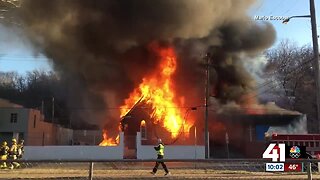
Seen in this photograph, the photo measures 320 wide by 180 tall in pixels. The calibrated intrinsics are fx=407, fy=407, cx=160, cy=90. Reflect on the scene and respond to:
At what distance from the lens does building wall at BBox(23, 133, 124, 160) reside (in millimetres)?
28281

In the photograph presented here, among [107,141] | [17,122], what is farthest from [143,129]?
[17,122]

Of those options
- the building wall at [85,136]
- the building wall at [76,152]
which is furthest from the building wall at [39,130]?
the building wall at [76,152]

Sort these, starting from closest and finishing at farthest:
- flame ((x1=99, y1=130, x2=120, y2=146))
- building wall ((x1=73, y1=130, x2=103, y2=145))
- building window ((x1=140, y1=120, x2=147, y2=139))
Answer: building window ((x1=140, y1=120, x2=147, y2=139))
flame ((x1=99, y1=130, x2=120, y2=146))
building wall ((x1=73, y1=130, x2=103, y2=145))

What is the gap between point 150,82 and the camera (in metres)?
35.1

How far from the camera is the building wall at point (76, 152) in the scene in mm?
28281

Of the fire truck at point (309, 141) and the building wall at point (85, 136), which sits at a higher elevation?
the building wall at point (85, 136)

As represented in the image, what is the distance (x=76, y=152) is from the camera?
28.9 metres

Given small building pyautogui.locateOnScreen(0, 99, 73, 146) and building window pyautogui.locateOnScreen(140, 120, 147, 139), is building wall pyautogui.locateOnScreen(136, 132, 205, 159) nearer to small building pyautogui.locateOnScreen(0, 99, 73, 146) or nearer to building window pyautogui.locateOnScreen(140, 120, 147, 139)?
building window pyautogui.locateOnScreen(140, 120, 147, 139)

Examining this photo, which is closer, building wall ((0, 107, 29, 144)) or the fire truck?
the fire truck

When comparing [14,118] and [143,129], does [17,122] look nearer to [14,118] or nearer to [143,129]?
[14,118]

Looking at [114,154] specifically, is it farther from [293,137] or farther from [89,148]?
[293,137]

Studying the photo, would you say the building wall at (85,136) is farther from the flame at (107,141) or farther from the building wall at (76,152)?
the building wall at (76,152)

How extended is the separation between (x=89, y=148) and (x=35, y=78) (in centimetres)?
3684

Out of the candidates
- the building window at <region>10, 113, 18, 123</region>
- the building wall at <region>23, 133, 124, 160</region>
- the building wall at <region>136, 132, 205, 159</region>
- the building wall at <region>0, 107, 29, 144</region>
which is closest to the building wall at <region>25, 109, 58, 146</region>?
the building wall at <region>0, 107, 29, 144</region>
